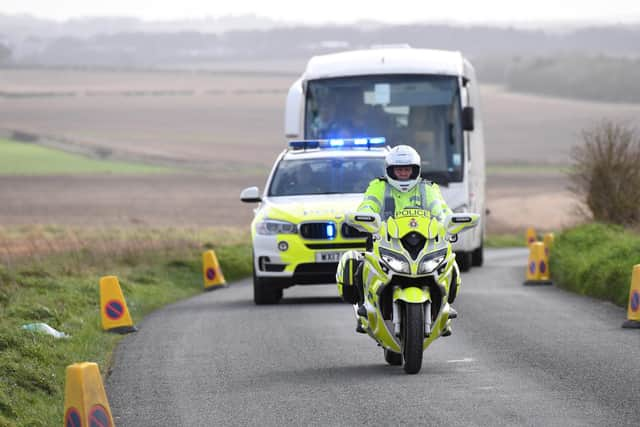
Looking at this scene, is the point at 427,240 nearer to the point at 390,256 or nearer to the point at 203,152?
the point at 390,256

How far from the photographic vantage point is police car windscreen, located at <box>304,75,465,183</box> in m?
24.3

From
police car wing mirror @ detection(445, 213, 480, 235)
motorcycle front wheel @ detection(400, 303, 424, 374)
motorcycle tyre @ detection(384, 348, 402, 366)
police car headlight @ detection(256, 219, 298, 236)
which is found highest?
police car wing mirror @ detection(445, 213, 480, 235)

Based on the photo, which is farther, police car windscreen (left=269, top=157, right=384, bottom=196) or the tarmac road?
police car windscreen (left=269, top=157, right=384, bottom=196)

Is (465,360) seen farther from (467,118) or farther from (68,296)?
(467,118)

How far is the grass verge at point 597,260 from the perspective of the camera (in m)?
18.9

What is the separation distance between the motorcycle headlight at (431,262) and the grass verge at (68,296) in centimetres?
277

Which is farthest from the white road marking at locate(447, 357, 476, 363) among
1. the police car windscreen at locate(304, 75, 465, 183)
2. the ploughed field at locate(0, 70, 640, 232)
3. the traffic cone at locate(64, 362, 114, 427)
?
the ploughed field at locate(0, 70, 640, 232)

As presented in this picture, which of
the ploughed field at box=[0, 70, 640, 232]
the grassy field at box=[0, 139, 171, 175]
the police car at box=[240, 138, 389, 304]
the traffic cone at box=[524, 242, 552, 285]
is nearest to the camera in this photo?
the police car at box=[240, 138, 389, 304]

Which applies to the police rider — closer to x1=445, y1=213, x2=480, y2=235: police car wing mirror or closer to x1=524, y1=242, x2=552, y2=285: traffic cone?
x1=445, y1=213, x2=480, y2=235: police car wing mirror

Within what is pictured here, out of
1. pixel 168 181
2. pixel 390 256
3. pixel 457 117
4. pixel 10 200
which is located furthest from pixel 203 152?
pixel 390 256

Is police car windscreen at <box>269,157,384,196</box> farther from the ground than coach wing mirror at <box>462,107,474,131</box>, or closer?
closer

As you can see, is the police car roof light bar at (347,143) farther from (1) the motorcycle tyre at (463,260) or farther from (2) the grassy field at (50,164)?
(2) the grassy field at (50,164)

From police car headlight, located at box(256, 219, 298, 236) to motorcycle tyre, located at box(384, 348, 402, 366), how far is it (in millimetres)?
→ 6014

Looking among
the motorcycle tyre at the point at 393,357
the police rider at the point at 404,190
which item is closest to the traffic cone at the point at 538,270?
the motorcycle tyre at the point at 393,357
